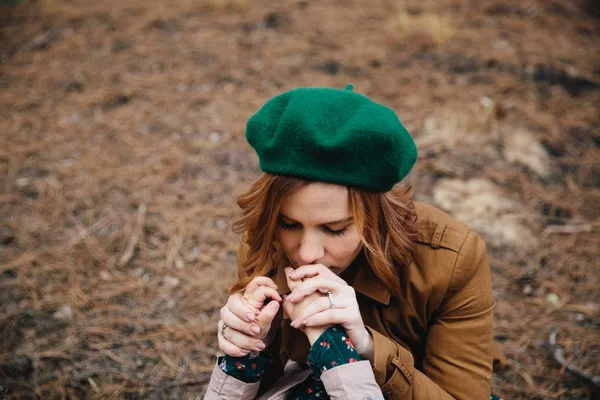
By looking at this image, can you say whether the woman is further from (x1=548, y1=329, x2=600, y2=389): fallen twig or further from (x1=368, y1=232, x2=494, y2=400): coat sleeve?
(x1=548, y1=329, x2=600, y2=389): fallen twig

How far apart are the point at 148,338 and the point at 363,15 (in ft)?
16.1

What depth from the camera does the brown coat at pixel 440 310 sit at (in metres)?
1.54

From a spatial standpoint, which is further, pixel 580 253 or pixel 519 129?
pixel 519 129

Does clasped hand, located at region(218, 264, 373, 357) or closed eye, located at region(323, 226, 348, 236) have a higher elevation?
closed eye, located at region(323, 226, 348, 236)

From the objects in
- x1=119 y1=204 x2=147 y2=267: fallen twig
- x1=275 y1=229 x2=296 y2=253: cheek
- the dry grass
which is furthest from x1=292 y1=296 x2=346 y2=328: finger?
the dry grass

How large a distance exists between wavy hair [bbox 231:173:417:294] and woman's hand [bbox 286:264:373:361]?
170 mm

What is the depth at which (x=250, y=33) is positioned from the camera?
17.7 ft

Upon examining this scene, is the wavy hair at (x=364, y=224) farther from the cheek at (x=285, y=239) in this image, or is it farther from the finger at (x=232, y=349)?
the finger at (x=232, y=349)

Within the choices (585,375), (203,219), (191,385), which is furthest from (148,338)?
(585,375)

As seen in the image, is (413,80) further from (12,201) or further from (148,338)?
(12,201)

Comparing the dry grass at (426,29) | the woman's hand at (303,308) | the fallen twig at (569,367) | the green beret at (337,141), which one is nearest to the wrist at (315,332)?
the woman's hand at (303,308)

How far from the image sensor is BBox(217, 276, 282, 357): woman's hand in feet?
4.82

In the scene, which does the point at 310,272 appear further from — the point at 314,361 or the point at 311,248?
the point at 314,361

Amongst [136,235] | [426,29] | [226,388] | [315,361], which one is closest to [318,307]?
[315,361]
